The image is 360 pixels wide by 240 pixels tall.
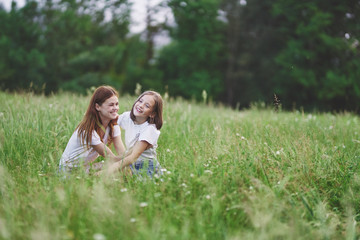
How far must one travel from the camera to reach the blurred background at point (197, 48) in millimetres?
16250

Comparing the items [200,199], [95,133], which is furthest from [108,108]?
[200,199]

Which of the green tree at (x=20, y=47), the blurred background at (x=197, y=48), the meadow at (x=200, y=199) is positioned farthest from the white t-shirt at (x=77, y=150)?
the green tree at (x=20, y=47)

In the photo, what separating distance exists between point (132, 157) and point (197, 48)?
18867 mm

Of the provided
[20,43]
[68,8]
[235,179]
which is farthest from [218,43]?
[235,179]

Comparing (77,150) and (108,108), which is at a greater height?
(108,108)

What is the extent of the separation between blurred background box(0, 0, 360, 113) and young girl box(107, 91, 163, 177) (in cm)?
1331

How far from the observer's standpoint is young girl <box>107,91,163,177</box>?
297 cm

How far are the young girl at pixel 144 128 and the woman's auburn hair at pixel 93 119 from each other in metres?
0.31

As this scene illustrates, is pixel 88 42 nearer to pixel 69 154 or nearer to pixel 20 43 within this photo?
pixel 20 43

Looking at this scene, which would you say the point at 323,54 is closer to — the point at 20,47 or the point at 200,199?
the point at 200,199

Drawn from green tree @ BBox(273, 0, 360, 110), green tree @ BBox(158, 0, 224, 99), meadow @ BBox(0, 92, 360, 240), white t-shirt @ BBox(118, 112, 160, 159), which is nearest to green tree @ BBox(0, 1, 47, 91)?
green tree @ BBox(158, 0, 224, 99)

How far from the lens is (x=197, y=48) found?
20797mm

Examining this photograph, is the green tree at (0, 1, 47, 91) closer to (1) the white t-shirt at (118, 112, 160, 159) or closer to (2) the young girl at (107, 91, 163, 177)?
(1) the white t-shirt at (118, 112, 160, 159)

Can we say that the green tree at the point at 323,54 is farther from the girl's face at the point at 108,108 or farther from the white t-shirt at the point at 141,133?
the girl's face at the point at 108,108
